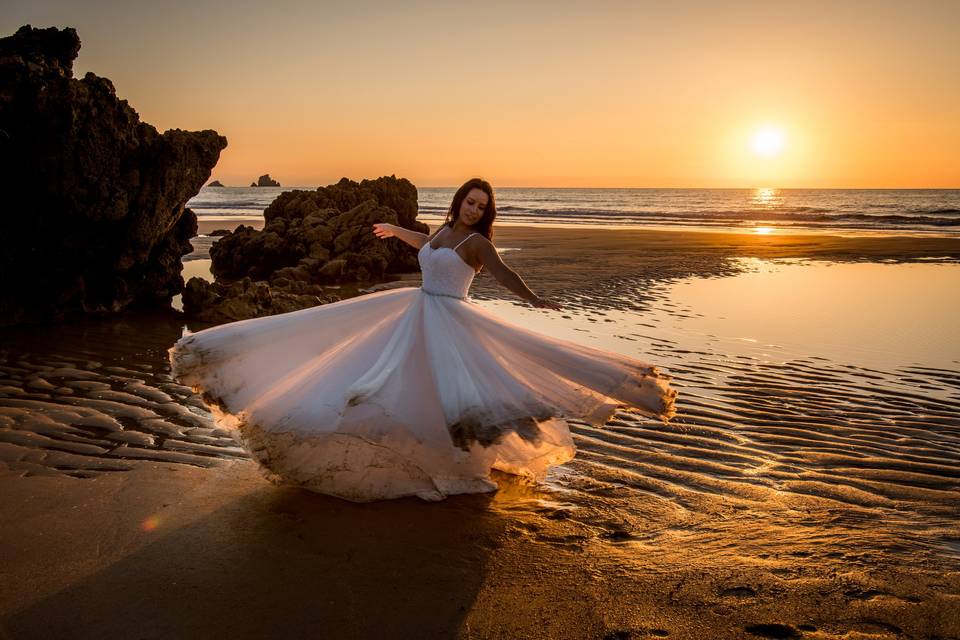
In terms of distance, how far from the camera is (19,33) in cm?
1044

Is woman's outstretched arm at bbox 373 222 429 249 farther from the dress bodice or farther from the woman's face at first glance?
the dress bodice

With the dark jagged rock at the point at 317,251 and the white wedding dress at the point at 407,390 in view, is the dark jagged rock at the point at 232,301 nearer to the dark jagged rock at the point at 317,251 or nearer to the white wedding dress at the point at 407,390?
the dark jagged rock at the point at 317,251

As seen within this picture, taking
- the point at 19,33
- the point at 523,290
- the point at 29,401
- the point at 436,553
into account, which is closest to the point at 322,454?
the point at 436,553

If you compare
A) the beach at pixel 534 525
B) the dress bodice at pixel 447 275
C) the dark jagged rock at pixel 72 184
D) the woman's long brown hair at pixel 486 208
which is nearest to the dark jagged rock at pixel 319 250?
the dark jagged rock at pixel 72 184

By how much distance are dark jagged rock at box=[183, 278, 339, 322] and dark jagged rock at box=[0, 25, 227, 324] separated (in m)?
1.23

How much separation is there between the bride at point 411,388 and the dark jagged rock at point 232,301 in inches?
274

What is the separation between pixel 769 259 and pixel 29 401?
2200 centimetres

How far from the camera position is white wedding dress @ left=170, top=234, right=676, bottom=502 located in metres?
4.13

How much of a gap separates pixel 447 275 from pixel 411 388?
1.20m

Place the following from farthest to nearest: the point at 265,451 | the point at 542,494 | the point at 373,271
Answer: the point at 373,271
the point at 542,494
the point at 265,451

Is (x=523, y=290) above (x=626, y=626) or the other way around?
above

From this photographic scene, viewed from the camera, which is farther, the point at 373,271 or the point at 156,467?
the point at 373,271

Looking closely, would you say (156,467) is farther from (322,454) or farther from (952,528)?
(952,528)

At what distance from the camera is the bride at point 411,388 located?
413 centimetres
